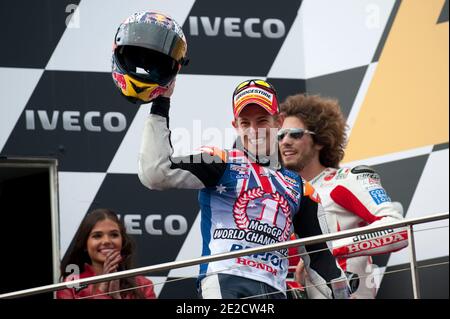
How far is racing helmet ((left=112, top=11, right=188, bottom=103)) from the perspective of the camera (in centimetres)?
342

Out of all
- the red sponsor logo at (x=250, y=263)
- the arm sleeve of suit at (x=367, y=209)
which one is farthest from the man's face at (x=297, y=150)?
the red sponsor logo at (x=250, y=263)

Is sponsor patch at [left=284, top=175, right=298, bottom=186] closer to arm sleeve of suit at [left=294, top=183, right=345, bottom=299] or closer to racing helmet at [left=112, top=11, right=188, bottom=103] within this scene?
arm sleeve of suit at [left=294, top=183, right=345, bottom=299]

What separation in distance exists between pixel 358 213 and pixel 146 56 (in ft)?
5.12

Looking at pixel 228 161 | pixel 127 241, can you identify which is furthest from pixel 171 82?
pixel 127 241

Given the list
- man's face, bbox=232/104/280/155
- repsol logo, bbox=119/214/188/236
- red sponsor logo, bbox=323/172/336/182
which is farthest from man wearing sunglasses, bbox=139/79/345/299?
repsol logo, bbox=119/214/188/236

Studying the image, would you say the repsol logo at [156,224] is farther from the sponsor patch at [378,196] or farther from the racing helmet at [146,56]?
the racing helmet at [146,56]

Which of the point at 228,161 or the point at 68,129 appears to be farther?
the point at 68,129

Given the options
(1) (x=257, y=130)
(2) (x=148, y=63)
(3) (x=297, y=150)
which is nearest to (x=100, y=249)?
(3) (x=297, y=150)

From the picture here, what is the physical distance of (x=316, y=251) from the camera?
367cm

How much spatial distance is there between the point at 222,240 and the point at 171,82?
1.72ft

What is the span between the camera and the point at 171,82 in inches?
136

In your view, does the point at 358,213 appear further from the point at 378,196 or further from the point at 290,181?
the point at 290,181
